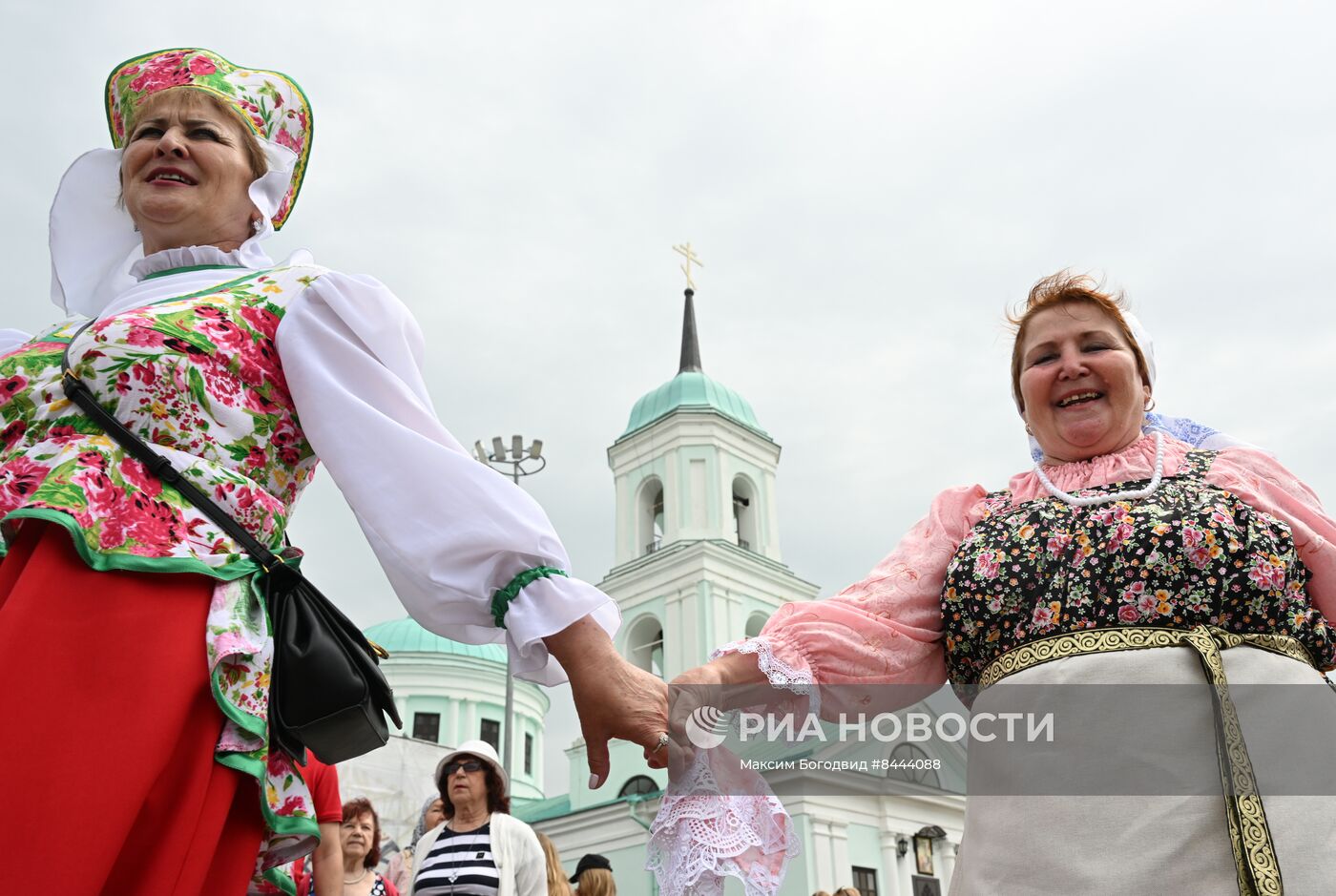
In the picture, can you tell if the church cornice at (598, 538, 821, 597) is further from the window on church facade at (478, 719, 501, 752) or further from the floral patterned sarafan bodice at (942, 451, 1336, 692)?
the floral patterned sarafan bodice at (942, 451, 1336, 692)

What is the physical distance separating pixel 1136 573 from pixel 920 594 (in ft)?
1.61

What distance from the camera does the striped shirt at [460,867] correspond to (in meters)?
A: 5.11

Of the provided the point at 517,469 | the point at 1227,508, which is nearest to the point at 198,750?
the point at 1227,508

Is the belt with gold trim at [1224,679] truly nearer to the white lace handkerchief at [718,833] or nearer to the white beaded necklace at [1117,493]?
the white beaded necklace at [1117,493]

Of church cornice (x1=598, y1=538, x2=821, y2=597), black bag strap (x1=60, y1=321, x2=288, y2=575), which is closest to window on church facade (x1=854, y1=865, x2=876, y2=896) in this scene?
church cornice (x1=598, y1=538, x2=821, y2=597)

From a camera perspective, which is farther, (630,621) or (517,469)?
(630,621)

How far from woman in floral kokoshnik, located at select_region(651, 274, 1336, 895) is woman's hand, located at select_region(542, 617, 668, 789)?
366 mm

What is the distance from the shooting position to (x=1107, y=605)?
2.26 metres

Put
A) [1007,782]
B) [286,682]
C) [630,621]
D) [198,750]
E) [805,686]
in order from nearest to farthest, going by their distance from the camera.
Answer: [198,750] < [286,682] < [1007,782] < [805,686] < [630,621]

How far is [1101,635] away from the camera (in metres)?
2.23

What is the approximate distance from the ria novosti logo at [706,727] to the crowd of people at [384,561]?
0.32 feet

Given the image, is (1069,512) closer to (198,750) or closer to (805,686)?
(805,686)

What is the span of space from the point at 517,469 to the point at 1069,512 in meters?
18.3

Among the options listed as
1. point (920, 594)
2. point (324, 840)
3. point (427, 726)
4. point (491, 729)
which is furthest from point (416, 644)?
point (920, 594)
